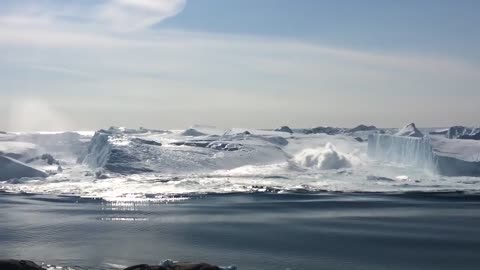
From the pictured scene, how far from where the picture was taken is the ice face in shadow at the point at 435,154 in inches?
2254

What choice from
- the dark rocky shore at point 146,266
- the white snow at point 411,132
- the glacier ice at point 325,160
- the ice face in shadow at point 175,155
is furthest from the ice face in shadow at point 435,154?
the dark rocky shore at point 146,266

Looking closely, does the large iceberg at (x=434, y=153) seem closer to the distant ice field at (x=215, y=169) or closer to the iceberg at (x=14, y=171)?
the distant ice field at (x=215, y=169)

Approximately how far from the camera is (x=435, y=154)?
58.1 meters

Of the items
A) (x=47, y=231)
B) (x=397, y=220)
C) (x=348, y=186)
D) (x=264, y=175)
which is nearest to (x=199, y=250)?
(x=47, y=231)

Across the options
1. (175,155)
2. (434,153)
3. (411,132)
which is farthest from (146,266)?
(411,132)

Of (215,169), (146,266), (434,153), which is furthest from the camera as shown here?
(215,169)

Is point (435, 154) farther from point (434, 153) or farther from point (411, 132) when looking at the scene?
point (411, 132)

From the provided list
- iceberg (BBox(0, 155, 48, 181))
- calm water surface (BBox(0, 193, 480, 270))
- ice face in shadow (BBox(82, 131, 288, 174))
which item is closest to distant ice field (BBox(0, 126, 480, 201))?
ice face in shadow (BBox(82, 131, 288, 174))

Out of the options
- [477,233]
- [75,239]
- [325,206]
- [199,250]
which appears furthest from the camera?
[325,206]

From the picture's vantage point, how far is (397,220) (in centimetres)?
3447

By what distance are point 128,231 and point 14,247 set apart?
6633 millimetres

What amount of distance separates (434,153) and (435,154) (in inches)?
14.0

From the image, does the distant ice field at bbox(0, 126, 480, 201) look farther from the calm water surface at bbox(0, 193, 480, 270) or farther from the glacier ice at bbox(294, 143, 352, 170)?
the calm water surface at bbox(0, 193, 480, 270)

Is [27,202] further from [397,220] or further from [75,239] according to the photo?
[397,220]
